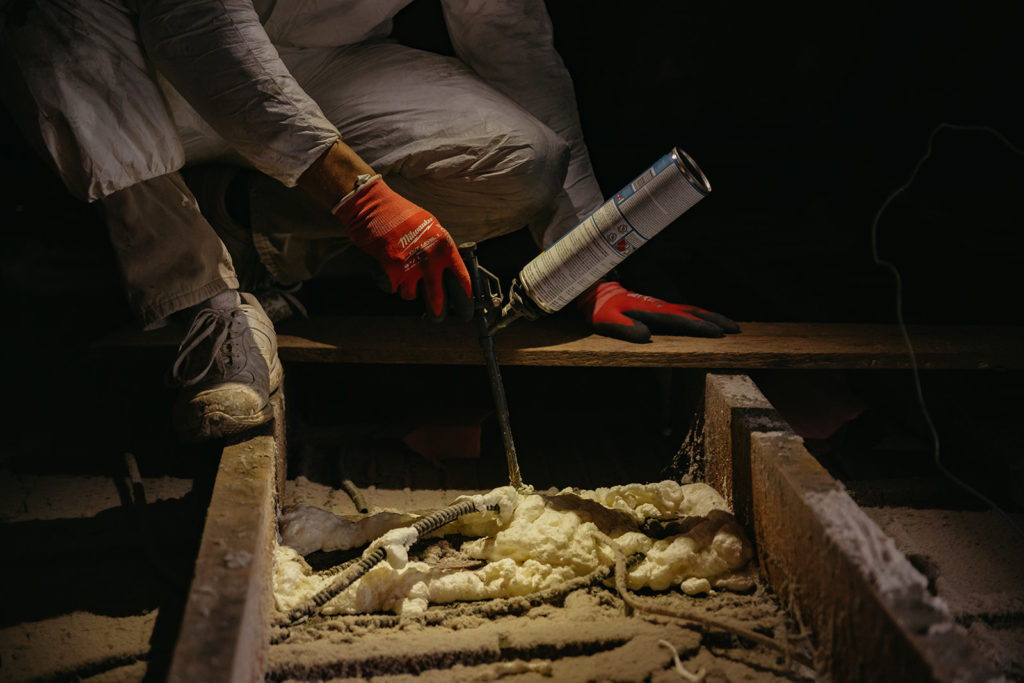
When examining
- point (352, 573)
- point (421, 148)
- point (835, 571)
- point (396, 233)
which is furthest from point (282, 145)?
point (835, 571)

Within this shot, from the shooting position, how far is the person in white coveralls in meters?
1.56

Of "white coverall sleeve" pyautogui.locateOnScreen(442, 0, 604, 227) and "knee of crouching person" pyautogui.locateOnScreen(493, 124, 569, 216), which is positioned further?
"white coverall sleeve" pyautogui.locateOnScreen(442, 0, 604, 227)

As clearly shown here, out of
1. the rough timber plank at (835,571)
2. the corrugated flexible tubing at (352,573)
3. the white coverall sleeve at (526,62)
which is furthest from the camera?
the white coverall sleeve at (526,62)

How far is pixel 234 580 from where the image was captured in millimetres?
1114

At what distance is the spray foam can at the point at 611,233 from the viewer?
1.57 meters

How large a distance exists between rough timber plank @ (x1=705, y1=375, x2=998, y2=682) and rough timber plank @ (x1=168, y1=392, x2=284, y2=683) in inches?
33.6

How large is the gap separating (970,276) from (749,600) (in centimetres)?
193

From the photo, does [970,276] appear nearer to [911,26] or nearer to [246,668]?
[911,26]

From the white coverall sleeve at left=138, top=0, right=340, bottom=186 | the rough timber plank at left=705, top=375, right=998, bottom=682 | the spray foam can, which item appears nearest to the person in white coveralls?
the white coverall sleeve at left=138, top=0, right=340, bottom=186

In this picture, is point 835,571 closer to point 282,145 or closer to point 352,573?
point 352,573

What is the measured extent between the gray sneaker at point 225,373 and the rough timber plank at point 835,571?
1.04 metres

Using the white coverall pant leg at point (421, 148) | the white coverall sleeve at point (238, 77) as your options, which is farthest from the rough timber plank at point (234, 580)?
the white coverall pant leg at point (421, 148)

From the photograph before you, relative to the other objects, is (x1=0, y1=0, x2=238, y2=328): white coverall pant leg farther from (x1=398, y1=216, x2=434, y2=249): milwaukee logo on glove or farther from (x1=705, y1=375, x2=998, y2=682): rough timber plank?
(x1=705, y1=375, x2=998, y2=682): rough timber plank

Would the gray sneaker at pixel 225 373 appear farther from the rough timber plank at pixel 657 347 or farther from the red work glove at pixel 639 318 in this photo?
the red work glove at pixel 639 318
